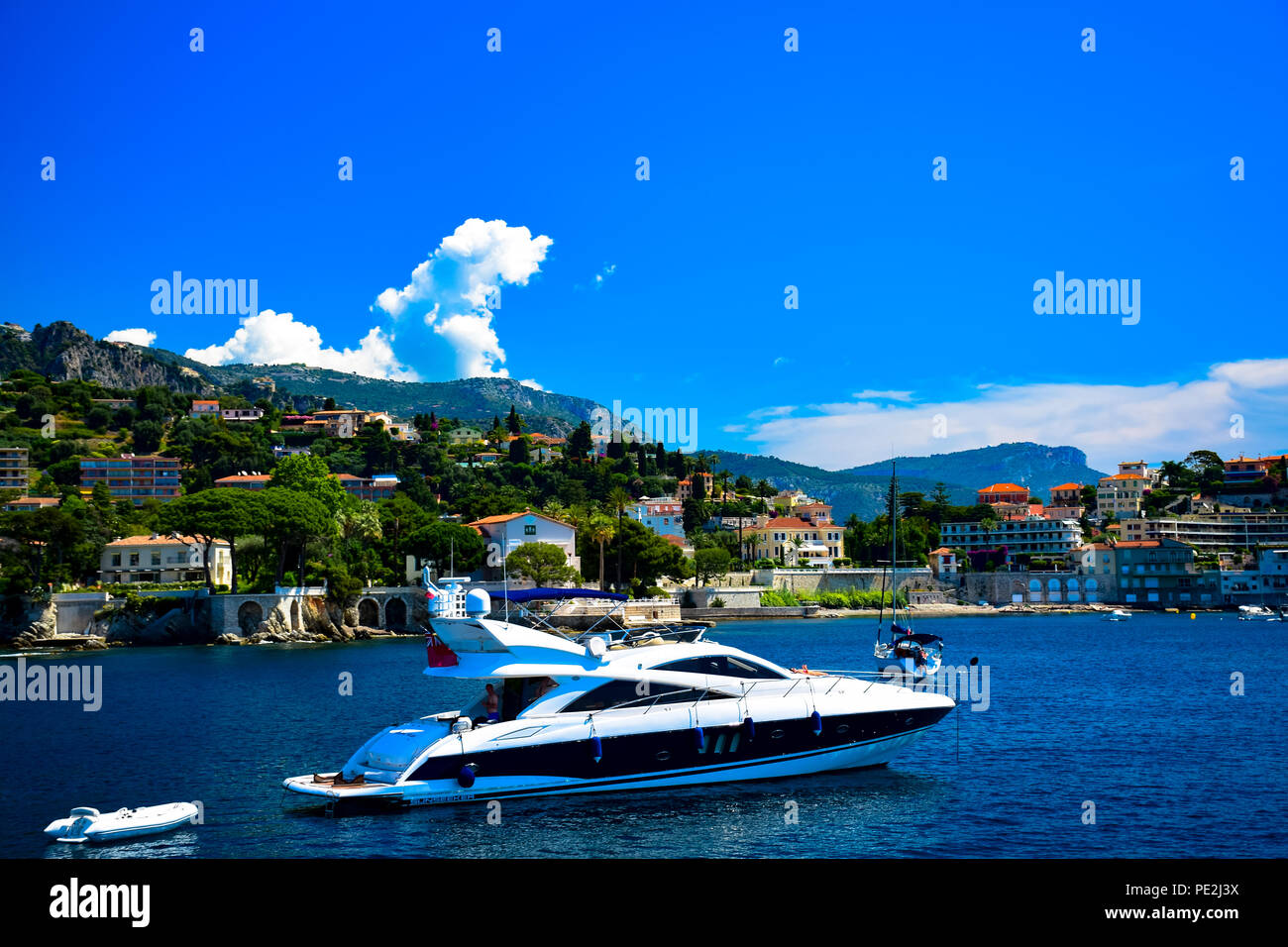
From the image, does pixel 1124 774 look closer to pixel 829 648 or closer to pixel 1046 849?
pixel 1046 849

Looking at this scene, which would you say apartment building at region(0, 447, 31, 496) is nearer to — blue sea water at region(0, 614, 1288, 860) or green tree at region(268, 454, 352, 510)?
green tree at region(268, 454, 352, 510)

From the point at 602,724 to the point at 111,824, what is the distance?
29.9 ft

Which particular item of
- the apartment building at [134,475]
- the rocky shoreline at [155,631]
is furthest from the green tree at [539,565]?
the apartment building at [134,475]

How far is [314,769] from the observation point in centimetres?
2458

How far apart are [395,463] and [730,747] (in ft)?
469

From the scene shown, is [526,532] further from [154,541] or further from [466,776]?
[466,776]

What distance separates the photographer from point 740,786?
22.1m

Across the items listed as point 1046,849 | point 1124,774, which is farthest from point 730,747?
point 1124,774

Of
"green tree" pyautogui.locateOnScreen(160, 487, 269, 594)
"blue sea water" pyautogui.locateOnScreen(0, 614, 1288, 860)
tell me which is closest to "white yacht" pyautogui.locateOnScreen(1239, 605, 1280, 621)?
"blue sea water" pyautogui.locateOnScreen(0, 614, 1288, 860)

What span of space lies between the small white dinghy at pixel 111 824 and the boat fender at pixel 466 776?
5.13 m

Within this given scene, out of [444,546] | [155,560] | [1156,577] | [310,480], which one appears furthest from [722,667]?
[1156,577]

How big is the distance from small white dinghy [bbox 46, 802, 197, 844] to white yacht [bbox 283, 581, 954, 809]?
239cm

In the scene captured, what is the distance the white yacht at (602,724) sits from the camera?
67.1 ft
